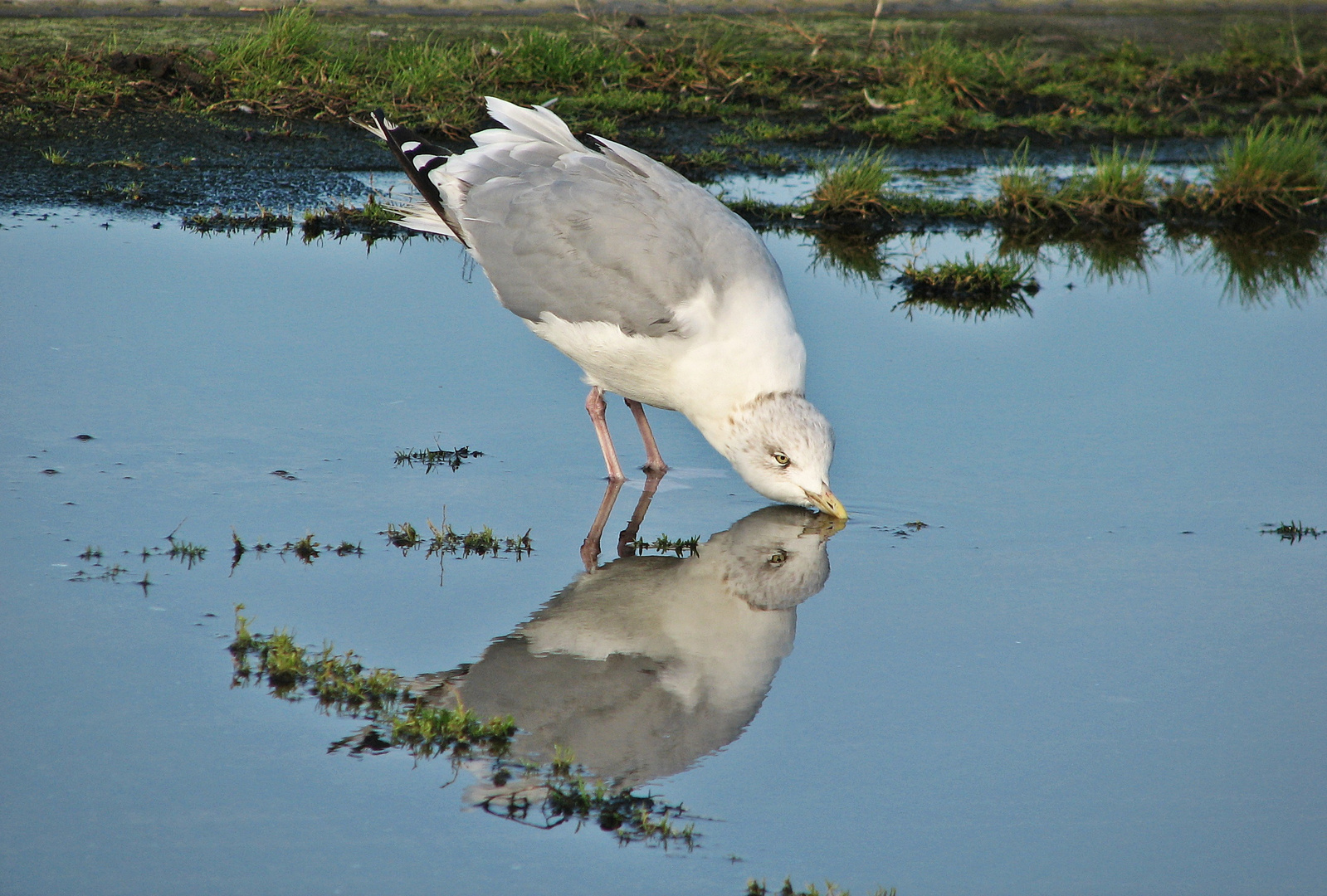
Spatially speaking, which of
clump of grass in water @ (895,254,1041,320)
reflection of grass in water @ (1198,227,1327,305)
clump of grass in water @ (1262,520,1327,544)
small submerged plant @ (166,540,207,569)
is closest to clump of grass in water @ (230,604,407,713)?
small submerged plant @ (166,540,207,569)

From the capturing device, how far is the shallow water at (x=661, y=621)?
2.92 meters

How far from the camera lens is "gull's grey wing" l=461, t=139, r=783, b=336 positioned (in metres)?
4.80

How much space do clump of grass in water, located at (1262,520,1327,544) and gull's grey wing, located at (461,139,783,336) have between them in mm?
2015

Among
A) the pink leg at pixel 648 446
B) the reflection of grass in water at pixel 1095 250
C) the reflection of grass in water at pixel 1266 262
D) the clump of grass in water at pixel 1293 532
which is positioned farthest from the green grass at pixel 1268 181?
the pink leg at pixel 648 446

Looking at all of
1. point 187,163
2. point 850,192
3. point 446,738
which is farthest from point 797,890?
point 187,163

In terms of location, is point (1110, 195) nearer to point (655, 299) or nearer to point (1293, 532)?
point (1293, 532)

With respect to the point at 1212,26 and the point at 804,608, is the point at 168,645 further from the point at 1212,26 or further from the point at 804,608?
the point at 1212,26

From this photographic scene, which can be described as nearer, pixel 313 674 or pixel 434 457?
pixel 313 674

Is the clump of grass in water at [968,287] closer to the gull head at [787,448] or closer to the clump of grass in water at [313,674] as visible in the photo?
the gull head at [787,448]

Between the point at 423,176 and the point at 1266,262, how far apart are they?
17.8ft

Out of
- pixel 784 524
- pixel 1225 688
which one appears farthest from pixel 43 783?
pixel 1225 688

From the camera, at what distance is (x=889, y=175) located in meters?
8.78

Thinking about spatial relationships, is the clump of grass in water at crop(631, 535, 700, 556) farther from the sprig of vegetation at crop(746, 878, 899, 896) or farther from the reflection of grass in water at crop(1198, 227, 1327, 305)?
the reflection of grass in water at crop(1198, 227, 1327, 305)

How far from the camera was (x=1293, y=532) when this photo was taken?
468 cm
